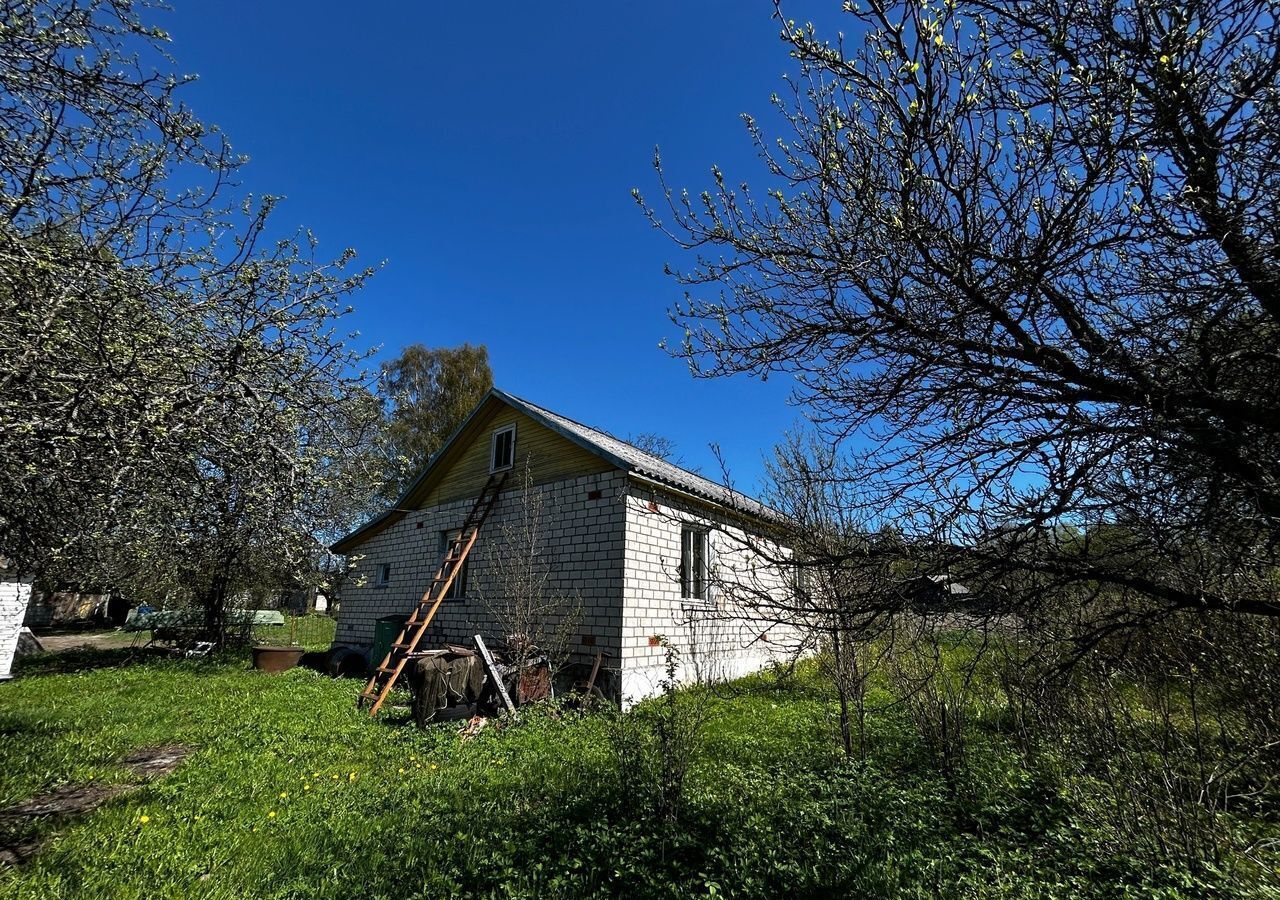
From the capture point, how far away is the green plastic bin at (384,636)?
476 inches

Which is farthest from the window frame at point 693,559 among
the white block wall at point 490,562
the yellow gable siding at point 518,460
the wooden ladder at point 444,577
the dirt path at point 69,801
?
the dirt path at point 69,801

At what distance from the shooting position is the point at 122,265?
3455mm

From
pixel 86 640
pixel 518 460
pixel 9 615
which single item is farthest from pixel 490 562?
pixel 86 640

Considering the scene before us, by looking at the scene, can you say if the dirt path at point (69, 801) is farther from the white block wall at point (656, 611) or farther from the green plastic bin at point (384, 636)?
the white block wall at point (656, 611)

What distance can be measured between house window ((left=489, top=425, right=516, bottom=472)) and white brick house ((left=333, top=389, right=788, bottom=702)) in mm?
27

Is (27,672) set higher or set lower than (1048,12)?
lower

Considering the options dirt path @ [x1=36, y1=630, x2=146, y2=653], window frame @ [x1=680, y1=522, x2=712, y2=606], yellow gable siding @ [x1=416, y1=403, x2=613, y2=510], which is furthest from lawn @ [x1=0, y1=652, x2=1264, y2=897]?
Answer: dirt path @ [x1=36, y1=630, x2=146, y2=653]

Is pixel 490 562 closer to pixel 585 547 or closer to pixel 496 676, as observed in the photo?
pixel 585 547

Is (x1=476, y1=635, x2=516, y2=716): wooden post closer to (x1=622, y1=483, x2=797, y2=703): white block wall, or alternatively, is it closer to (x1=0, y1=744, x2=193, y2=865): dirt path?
(x1=622, y1=483, x2=797, y2=703): white block wall

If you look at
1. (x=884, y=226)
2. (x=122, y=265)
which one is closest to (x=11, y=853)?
(x=122, y=265)

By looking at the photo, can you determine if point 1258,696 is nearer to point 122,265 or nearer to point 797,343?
point 797,343

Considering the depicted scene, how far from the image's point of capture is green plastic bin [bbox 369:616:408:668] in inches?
476

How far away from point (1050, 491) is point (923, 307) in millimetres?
1137

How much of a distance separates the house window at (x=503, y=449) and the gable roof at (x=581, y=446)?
646 mm
